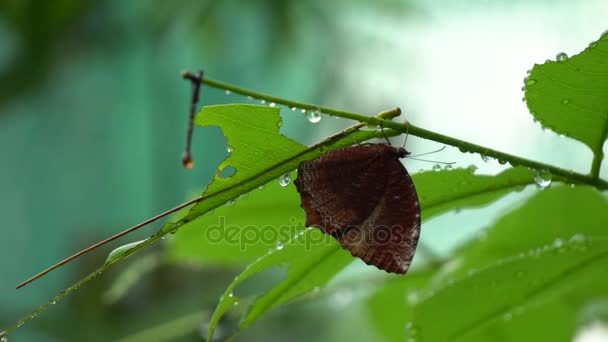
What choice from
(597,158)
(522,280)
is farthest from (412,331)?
(597,158)

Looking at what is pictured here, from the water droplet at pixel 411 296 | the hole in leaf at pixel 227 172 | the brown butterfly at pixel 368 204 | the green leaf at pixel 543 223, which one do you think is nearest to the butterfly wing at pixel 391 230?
the brown butterfly at pixel 368 204

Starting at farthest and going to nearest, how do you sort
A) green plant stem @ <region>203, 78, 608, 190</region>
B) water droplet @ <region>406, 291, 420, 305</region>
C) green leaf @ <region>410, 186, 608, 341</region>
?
1. water droplet @ <region>406, 291, 420, 305</region>
2. green leaf @ <region>410, 186, 608, 341</region>
3. green plant stem @ <region>203, 78, 608, 190</region>

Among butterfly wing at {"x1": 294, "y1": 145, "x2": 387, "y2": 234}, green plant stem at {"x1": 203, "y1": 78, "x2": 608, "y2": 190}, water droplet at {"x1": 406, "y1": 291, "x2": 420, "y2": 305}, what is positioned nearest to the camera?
green plant stem at {"x1": 203, "y1": 78, "x2": 608, "y2": 190}

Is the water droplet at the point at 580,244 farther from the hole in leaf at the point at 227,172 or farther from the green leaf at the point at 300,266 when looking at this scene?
the hole in leaf at the point at 227,172

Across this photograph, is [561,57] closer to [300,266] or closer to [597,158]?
[597,158]

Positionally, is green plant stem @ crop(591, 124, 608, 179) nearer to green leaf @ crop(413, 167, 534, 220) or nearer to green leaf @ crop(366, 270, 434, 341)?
green leaf @ crop(413, 167, 534, 220)

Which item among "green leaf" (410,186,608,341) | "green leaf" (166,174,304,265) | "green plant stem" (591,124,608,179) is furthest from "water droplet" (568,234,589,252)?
"green leaf" (166,174,304,265)
